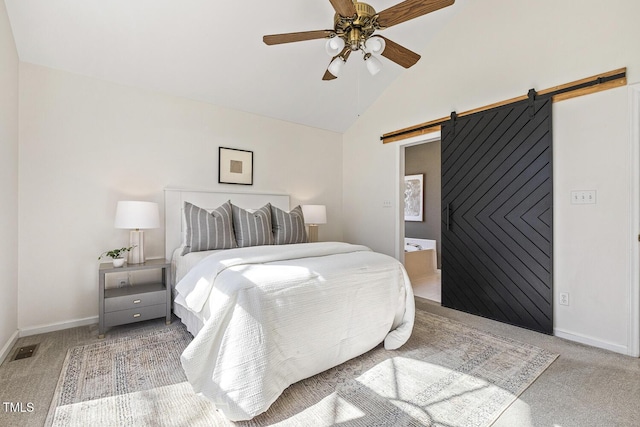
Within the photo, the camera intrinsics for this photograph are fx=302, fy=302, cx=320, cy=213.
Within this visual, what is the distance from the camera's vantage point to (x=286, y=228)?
3379 millimetres

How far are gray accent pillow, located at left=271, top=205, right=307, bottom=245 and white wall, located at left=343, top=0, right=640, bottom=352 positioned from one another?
80.1 inches

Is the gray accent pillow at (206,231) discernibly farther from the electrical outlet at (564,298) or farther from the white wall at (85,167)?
the electrical outlet at (564,298)

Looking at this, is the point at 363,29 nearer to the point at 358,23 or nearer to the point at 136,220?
the point at 358,23

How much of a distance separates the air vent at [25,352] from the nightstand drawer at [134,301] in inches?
20.0

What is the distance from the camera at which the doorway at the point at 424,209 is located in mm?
5164

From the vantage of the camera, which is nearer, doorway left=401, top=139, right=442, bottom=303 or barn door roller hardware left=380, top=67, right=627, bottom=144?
barn door roller hardware left=380, top=67, right=627, bottom=144

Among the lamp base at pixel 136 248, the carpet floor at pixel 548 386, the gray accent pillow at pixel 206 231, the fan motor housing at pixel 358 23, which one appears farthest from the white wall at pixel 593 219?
the lamp base at pixel 136 248

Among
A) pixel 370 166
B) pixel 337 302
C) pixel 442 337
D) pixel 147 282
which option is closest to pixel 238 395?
pixel 337 302

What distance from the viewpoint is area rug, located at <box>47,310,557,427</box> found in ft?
5.06

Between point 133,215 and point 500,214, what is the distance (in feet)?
11.3

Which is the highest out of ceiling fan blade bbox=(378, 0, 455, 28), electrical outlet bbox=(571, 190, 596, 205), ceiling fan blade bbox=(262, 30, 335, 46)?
ceiling fan blade bbox=(378, 0, 455, 28)

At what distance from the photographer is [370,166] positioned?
14.4 feet

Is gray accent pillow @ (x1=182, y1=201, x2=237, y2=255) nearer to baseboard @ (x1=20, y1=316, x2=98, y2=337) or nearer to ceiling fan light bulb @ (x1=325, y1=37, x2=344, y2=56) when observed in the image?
baseboard @ (x1=20, y1=316, x2=98, y2=337)

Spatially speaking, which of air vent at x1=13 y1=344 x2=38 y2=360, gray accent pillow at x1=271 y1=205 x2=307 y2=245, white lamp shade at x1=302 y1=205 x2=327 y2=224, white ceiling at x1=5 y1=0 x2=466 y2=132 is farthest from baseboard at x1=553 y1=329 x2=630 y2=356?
air vent at x1=13 y1=344 x2=38 y2=360
